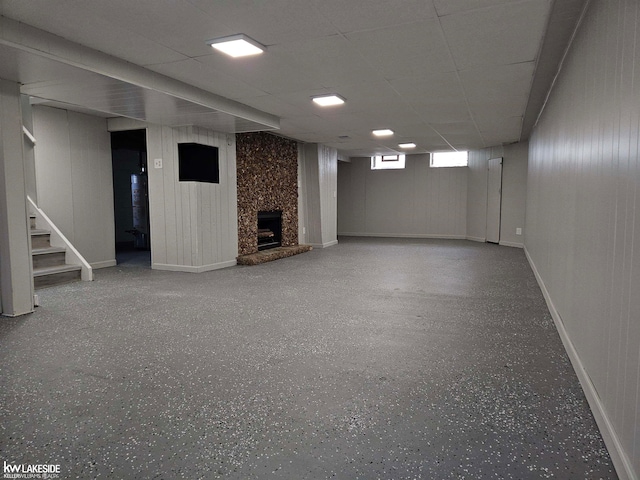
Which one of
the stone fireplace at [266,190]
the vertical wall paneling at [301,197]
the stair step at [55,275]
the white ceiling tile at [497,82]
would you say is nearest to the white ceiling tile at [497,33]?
the white ceiling tile at [497,82]

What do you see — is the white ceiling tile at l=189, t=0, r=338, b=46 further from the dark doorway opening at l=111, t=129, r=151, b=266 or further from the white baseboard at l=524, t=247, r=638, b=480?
the dark doorway opening at l=111, t=129, r=151, b=266

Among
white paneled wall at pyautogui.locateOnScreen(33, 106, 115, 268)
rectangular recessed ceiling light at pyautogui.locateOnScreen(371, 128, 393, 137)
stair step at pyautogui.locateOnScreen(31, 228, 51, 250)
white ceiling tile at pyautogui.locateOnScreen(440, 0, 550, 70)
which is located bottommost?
stair step at pyautogui.locateOnScreen(31, 228, 51, 250)

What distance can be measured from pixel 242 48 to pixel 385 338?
2.46 meters

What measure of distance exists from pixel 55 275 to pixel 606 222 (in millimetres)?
5439

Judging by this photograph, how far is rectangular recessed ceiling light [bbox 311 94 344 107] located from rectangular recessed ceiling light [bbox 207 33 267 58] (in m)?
1.47

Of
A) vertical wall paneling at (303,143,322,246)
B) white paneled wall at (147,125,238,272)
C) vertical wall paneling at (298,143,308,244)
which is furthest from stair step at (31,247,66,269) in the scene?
vertical wall paneling at (303,143,322,246)

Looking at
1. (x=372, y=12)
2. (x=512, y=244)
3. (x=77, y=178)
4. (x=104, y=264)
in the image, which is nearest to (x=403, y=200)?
(x=512, y=244)

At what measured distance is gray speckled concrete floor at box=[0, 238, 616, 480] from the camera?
1.58 m

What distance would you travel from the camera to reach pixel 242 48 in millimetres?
3150

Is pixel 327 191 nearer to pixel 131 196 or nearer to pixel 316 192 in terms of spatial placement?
pixel 316 192

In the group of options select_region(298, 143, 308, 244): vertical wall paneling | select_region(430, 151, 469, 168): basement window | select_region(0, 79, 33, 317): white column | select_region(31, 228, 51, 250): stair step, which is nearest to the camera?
select_region(0, 79, 33, 317): white column

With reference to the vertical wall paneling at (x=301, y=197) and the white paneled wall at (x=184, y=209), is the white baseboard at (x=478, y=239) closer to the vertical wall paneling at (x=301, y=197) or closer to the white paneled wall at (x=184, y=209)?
the vertical wall paneling at (x=301, y=197)

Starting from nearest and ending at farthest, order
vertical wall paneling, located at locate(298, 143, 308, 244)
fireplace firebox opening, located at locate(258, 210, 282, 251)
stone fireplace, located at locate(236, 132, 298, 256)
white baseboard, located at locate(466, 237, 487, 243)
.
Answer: stone fireplace, located at locate(236, 132, 298, 256)
fireplace firebox opening, located at locate(258, 210, 282, 251)
vertical wall paneling, located at locate(298, 143, 308, 244)
white baseboard, located at locate(466, 237, 487, 243)

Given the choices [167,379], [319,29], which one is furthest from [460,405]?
[319,29]
